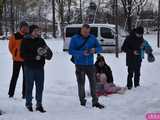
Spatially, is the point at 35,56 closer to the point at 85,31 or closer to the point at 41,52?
the point at 41,52

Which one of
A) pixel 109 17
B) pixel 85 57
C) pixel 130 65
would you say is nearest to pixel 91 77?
pixel 85 57

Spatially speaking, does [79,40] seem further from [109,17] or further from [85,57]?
[109,17]

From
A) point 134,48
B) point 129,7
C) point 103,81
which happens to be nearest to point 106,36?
point 134,48

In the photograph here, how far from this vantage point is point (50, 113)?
10195mm

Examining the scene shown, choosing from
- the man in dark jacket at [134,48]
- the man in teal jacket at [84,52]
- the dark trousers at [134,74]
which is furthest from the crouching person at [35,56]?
the dark trousers at [134,74]

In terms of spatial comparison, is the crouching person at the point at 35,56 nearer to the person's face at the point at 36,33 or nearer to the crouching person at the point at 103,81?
the person's face at the point at 36,33

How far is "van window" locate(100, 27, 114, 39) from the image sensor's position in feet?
99.9

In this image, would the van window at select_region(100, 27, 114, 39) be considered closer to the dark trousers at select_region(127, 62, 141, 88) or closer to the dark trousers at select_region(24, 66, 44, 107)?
the dark trousers at select_region(127, 62, 141, 88)

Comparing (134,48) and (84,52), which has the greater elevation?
(84,52)

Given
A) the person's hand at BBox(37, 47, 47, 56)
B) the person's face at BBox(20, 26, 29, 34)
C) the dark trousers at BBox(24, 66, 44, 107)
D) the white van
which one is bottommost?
the white van

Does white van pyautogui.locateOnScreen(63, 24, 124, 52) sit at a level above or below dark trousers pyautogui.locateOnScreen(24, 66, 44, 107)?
below

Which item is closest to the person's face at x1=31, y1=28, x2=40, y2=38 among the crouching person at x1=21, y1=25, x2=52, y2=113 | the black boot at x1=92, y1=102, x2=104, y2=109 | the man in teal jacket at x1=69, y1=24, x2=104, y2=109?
the crouching person at x1=21, y1=25, x2=52, y2=113

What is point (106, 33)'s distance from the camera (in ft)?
101

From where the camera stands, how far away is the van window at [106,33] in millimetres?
30434
